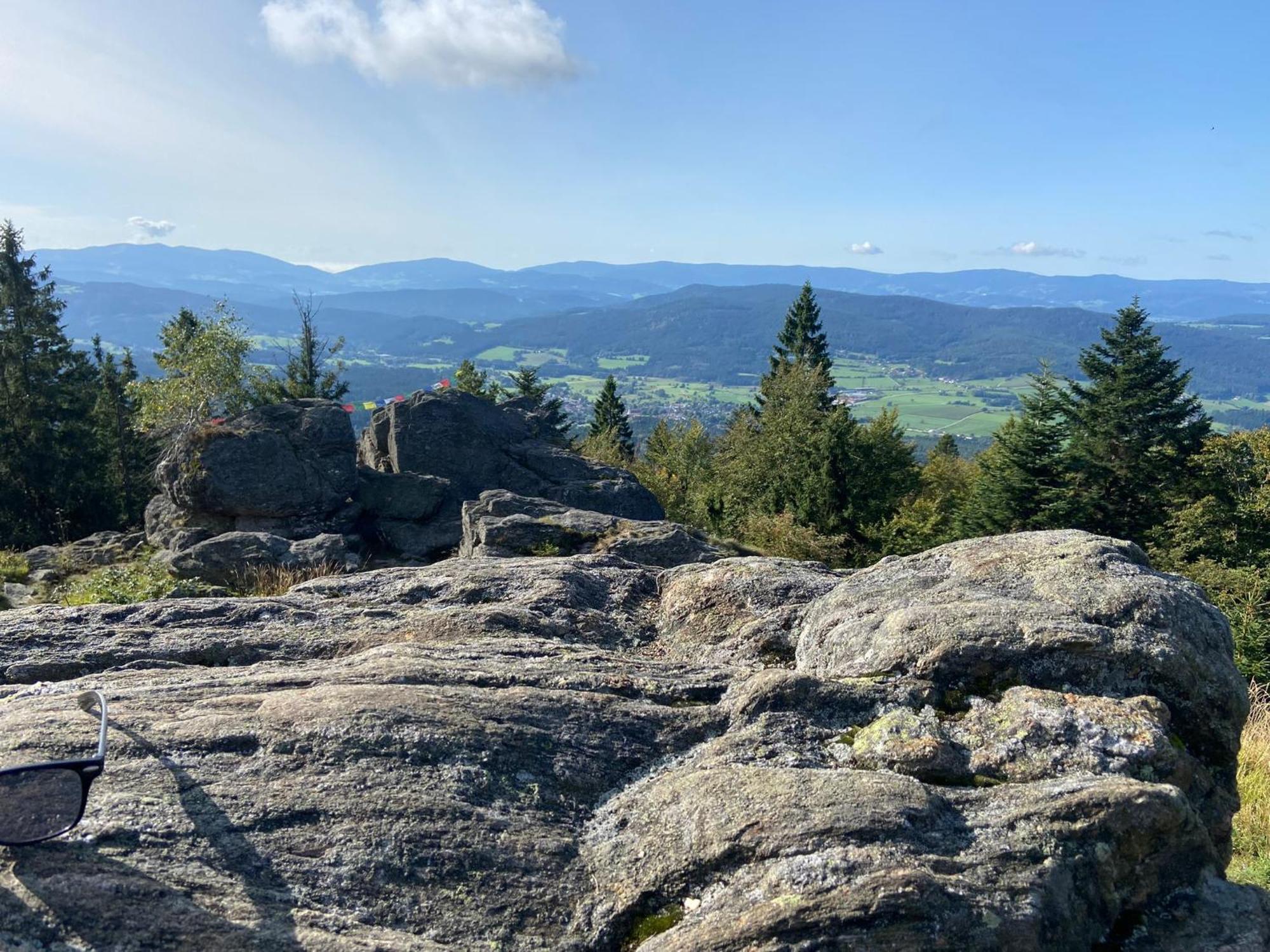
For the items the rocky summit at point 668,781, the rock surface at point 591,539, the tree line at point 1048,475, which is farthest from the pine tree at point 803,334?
the rocky summit at point 668,781

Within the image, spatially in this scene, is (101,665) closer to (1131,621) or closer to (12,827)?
(12,827)

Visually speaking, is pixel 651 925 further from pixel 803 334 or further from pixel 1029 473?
Result: pixel 803 334

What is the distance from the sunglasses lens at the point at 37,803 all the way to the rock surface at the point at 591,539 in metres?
8.10

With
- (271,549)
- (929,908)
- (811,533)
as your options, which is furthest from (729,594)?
(811,533)

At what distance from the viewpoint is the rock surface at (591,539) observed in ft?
39.3

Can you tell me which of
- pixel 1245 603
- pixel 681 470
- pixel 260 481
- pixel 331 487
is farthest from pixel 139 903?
pixel 681 470

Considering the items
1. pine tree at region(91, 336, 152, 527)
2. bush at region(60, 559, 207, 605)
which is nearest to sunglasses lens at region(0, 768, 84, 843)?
bush at region(60, 559, 207, 605)

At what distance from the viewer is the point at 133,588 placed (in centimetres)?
1196

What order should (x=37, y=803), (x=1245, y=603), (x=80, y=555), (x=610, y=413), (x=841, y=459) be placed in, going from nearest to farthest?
(x=37, y=803)
(x=80, y=555)
(x=1245, y=603)
(x=841, y=459)
(x=610, y=413)

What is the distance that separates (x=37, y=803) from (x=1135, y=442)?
4970 centimetres

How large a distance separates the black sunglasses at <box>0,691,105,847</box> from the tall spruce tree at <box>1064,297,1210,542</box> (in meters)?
46.5

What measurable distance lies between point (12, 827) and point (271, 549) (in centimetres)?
1164

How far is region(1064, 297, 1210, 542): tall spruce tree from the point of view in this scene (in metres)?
41.8

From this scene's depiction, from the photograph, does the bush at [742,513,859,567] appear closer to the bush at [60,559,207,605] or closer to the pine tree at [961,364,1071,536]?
the pine tree at [961,364,1071,536]
